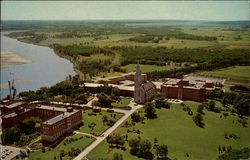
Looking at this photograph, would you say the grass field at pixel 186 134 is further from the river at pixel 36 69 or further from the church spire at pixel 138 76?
the river at pixel 36 69

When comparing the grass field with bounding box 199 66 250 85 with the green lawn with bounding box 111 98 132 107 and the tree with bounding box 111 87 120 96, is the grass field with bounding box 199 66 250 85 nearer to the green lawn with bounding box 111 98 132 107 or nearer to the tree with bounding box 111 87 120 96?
the green lawn with bounding box 111 98 132 107

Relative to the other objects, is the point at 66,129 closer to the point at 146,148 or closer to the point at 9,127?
the point at 9,127

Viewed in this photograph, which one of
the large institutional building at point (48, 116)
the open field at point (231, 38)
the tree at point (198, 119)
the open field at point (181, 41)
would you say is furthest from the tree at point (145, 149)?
the open field at point (181, 41)

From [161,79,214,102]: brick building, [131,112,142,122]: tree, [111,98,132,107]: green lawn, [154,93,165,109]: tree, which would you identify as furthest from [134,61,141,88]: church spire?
[131,112,142,122]: tree

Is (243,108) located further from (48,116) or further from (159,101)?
(48,116)

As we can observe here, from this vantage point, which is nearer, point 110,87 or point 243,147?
point 243,147

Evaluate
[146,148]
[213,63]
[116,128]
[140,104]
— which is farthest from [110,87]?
[213,63]
